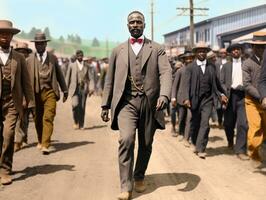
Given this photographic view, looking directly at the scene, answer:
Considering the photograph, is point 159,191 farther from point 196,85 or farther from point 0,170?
point 196,85

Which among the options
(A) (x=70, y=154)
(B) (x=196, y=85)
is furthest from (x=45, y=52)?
(B) (x=196, y=85)

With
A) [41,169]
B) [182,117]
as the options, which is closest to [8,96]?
[41,169]

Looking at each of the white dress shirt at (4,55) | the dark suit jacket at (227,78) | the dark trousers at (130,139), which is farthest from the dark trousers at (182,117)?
the white dress shirt at (4,55)

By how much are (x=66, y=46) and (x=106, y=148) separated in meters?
146

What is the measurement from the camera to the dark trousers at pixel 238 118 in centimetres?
977

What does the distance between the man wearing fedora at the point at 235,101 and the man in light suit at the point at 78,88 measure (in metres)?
5.12

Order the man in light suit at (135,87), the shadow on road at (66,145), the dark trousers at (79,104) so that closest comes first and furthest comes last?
the man in light suit at (135,87) < the shadow on road at (66,145) < the dark trousers at (79,104)

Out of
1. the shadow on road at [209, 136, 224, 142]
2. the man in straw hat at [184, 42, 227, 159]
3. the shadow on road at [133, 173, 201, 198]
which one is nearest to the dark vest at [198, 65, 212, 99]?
the man in straw hat at [184, 42, 227, 159]

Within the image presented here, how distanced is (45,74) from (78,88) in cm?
450

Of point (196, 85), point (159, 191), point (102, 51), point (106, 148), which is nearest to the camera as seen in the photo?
point (159, 191)

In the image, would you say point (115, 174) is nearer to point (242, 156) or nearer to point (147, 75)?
point (147, 75)

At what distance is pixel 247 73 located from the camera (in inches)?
354

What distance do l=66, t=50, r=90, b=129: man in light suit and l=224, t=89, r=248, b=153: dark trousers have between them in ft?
16.8

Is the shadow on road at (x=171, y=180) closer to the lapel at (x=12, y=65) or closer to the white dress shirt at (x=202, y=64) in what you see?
the lapel at (x=12, y=65)
